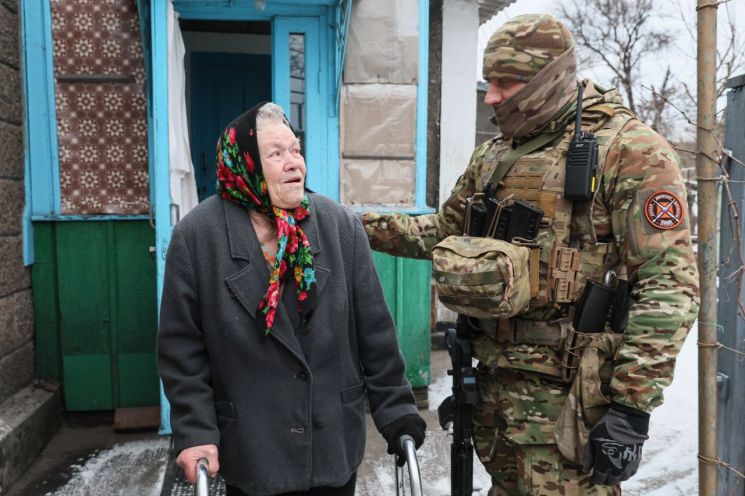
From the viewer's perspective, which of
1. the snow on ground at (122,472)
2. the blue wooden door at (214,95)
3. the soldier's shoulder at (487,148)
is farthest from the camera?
the blue wooden door at (214,95)

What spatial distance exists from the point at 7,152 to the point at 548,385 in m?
3.40

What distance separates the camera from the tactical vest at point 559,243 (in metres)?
2.07

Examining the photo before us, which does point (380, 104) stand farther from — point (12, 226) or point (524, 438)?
point (524, 438)

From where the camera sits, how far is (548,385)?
213cm

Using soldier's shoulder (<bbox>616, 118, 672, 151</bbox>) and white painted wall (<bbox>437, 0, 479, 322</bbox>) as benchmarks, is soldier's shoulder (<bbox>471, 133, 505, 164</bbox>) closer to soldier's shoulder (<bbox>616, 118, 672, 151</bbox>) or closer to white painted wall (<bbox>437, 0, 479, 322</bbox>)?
soldier's shoulder (<bbox>616, 118, 672, 151</bbox>)

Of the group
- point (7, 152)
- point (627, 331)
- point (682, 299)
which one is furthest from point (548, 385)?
point (7, 152)

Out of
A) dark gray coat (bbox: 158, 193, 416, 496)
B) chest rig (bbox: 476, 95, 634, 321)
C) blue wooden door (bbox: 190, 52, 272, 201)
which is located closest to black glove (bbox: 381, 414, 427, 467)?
dark gray coat (bbox: 158, 193, 416, 496)

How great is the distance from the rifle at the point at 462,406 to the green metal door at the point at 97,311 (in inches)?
102

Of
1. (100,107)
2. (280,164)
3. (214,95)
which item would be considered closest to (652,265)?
(280,164)

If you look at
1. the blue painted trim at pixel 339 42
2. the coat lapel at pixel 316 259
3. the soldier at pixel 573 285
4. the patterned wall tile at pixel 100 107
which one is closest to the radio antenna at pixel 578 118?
the soldier at pixel 573 285

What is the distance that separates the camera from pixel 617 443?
1.82m

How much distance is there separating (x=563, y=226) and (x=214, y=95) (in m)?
4.87

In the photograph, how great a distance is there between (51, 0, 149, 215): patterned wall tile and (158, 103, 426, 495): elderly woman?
8.38 feet

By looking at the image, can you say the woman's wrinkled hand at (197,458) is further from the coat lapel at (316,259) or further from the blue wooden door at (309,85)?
the blue wooden door at (309,85)
